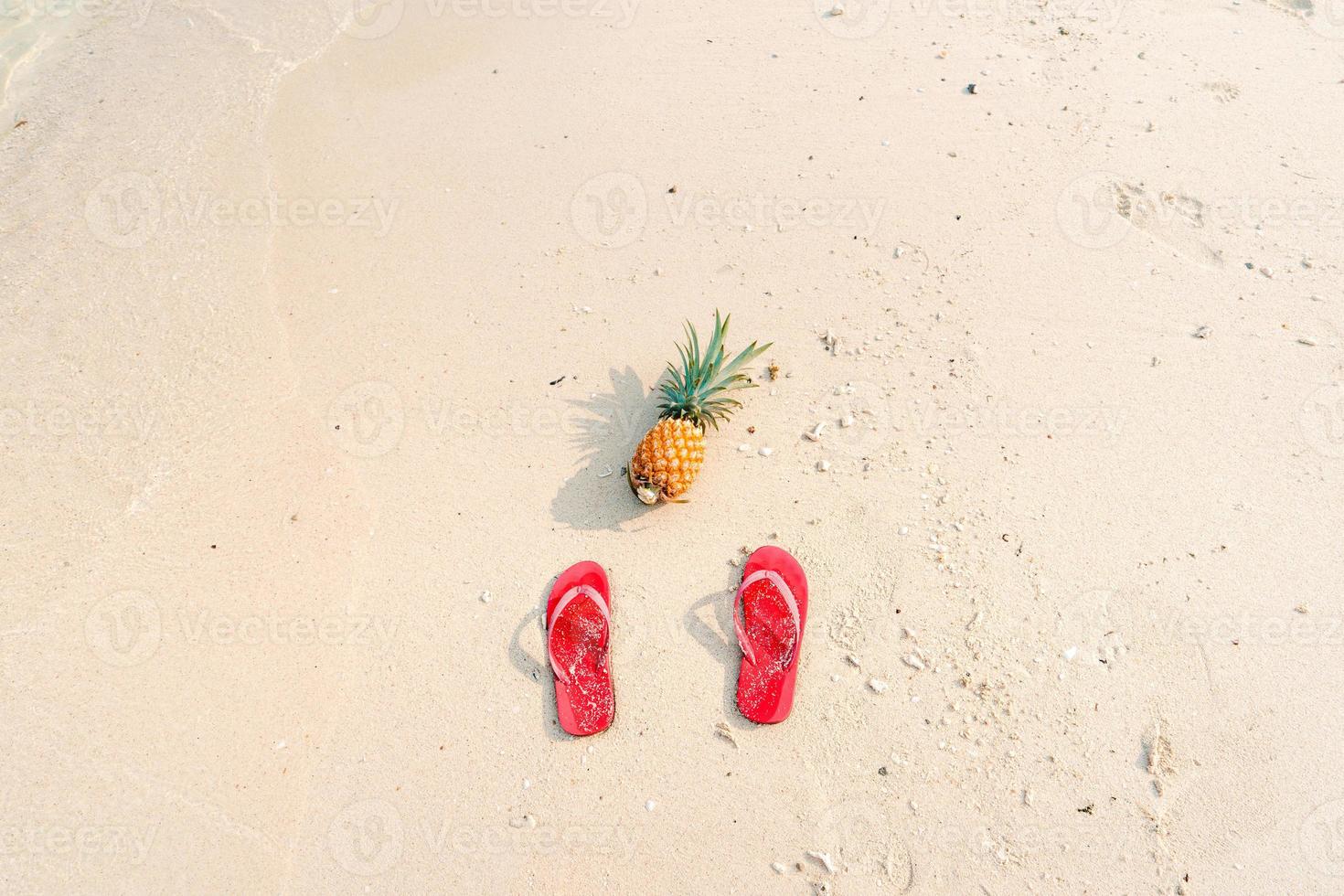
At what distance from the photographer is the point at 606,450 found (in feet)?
13.5

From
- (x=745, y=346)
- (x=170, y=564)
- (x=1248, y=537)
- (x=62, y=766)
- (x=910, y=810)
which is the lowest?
(x=62, y=766)

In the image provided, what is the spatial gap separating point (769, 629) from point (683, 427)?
108 cm

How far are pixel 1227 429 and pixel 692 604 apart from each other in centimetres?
310

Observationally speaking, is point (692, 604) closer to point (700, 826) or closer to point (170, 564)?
point (700, 826)

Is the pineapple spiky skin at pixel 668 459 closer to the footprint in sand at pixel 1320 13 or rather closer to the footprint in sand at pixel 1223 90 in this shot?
the footprint in sand at pixel 1223 90

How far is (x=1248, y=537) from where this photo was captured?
3.72 meters

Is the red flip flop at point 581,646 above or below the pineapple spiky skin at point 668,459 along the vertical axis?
below

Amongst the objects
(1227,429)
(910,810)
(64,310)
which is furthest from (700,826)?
(64,310)

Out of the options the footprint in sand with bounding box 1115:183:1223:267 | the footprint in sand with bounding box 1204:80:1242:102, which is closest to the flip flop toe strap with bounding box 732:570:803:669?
the footprint in sand with bounding box 1115:183:1223:267

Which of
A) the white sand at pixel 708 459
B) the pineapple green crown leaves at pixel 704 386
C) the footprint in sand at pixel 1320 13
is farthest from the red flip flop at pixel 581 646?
the footprint in sand at pixel 1320 13

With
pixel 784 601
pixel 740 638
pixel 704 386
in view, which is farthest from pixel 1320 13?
pixel 740 638

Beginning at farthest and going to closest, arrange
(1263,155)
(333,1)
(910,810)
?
(333,1) < (1263,155) < (910,810)

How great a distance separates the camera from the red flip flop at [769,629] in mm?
3422

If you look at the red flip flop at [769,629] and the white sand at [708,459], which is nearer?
the white sand at [708,459]
